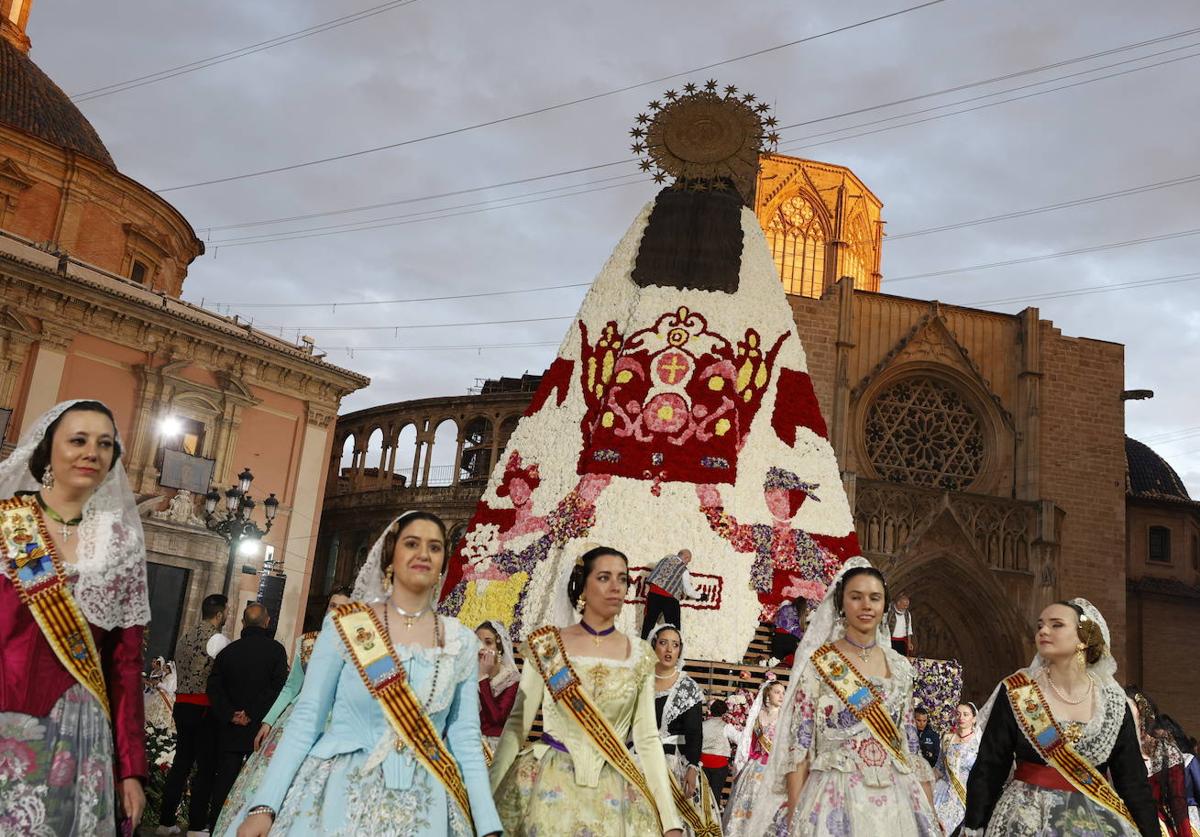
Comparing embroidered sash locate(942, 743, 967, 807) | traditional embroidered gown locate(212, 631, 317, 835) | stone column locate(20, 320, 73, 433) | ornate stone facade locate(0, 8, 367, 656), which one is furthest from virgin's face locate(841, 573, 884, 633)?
stone column locate(20, 320, 73, 433)

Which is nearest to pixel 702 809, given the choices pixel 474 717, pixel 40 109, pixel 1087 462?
pixel 474 717

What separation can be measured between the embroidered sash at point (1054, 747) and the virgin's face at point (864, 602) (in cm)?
57

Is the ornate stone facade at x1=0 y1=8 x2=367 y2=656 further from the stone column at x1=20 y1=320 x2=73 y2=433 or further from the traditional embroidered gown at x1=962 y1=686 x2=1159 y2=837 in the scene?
the traditional embroidered gown at x1=962 y1=686 x2=1159 y2=837

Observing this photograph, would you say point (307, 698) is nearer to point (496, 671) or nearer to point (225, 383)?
point (496, 671)

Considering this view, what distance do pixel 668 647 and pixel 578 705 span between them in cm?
216

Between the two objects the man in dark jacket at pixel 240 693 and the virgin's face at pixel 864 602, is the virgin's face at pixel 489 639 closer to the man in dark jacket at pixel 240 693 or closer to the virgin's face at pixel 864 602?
the man in dark jacket at pixel 240 693

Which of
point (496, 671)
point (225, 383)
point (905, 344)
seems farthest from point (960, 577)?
point (496, 671)

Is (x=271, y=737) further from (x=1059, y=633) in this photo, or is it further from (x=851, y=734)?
(x=1059, y=633)

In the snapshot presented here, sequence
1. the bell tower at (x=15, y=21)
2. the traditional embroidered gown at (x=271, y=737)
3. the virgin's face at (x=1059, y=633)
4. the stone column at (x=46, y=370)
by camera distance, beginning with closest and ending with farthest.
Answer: the virgin's face at (x=1059, y=633)
the traditional embroidered gown at (x=271, y=737)
the stone column at (x=46, y=370)
the bell tower at (x=15, y=21)

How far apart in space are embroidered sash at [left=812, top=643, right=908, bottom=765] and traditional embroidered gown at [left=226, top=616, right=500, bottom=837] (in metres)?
1.68

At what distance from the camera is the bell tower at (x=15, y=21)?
30.2 metres

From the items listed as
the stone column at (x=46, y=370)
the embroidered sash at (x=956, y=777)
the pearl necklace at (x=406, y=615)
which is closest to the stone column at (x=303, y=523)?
the stone column at (x=46, y=370)

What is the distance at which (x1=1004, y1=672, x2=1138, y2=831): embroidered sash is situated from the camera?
443 centimetres

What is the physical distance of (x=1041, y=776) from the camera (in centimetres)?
452
